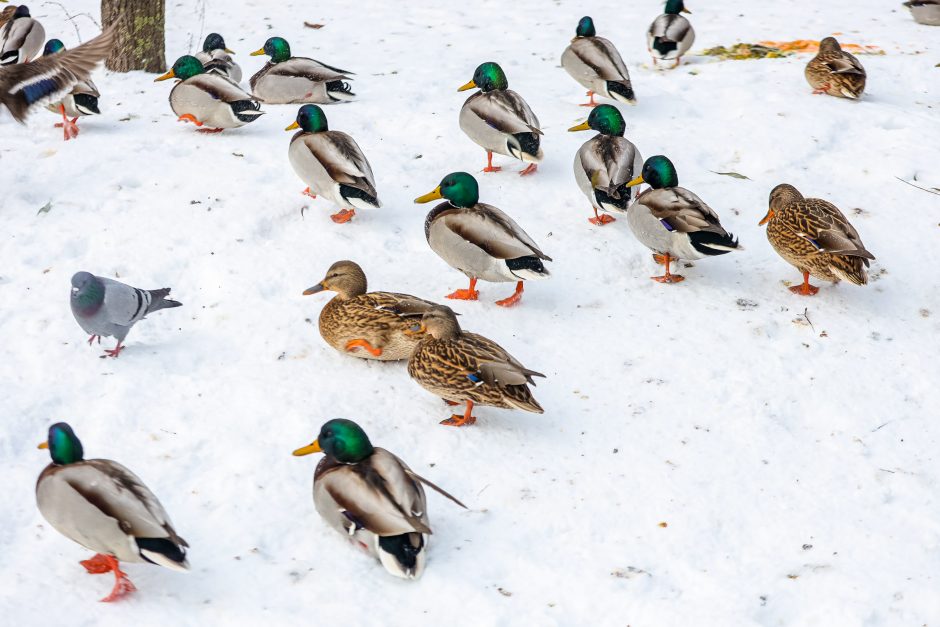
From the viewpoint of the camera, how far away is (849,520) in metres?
4.89

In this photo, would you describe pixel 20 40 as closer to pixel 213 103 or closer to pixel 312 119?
pixel 213 103

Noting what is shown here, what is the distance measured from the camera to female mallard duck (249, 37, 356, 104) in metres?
9.70

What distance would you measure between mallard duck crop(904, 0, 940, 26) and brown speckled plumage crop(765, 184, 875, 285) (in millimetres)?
6531

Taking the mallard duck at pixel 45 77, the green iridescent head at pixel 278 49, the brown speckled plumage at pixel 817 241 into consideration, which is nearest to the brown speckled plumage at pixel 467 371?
the brown speckled plumage at pixel 817 241

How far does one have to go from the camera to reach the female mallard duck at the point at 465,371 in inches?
210

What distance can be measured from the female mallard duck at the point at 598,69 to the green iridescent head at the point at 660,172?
238 cm

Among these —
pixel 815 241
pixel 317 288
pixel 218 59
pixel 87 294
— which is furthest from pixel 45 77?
pixel 815 241

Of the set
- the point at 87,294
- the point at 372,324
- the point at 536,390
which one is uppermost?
the point at 87,294

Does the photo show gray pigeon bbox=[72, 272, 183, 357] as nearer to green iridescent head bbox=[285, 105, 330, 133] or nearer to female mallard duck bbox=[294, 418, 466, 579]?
female mallard duck bbox=[294, 418, 466, 579]

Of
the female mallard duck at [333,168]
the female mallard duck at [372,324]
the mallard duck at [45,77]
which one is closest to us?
the female mallard duck at [372,324]

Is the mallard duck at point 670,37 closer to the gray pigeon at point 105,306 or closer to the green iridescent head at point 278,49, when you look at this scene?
the green iridescent head at point 278,49

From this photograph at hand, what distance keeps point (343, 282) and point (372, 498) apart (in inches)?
78.9

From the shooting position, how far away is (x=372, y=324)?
19.3 ft

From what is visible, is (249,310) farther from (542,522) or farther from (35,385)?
(542,522)
